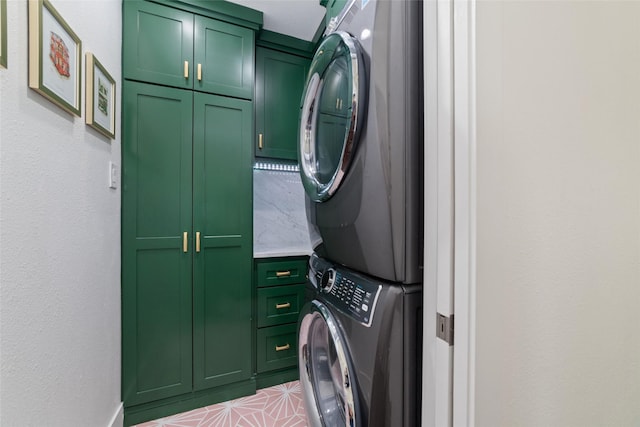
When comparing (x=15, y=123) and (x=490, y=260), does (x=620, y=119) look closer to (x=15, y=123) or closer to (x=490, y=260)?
(x=490, y=260)

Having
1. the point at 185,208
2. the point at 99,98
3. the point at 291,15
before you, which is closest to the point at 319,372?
the point at 185,208

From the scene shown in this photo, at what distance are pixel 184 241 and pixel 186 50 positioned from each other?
1.16 metres

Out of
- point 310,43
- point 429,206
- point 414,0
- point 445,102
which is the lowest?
point 429,206

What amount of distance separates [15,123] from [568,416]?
1.66 metres

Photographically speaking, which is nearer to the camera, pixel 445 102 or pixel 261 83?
pixel 445 102

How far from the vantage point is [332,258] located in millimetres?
970

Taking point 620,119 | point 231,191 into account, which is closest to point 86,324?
point 231,191

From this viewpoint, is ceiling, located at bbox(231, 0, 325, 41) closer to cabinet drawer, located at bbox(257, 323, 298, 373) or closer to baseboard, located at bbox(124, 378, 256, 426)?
cabinet drawer, located at bbox(257, 323, 298, 373)

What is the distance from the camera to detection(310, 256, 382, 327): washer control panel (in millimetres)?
722

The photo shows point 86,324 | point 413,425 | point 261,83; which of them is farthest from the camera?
point 261,83

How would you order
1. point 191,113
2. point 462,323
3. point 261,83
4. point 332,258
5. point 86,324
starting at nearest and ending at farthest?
1. point 462,323
2. point 332,258
3. point 86,324
4. point 191,113
5. point 261,83

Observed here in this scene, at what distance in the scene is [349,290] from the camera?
0.81 meters

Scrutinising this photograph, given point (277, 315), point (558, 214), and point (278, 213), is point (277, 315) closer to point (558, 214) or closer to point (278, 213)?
point (278, 213)

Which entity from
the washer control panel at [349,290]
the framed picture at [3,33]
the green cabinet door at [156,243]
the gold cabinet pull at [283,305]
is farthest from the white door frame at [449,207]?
the green cabinet door at [156,243]
